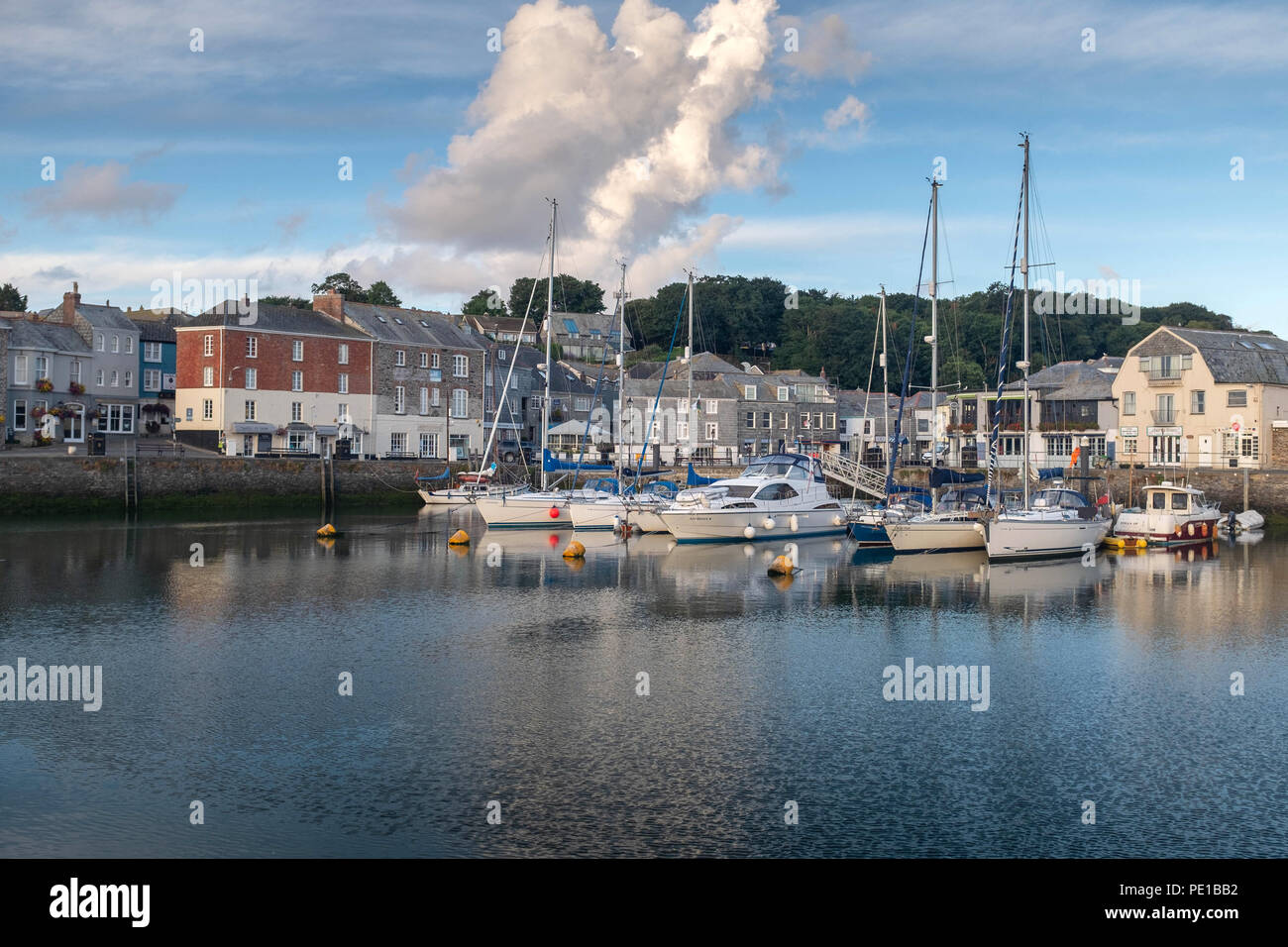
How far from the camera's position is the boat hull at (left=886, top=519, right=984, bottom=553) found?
45531mm

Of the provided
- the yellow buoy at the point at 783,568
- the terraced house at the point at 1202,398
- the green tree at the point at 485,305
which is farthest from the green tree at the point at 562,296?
the yellow buoy at the point at 783,568

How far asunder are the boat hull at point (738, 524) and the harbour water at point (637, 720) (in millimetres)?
12177

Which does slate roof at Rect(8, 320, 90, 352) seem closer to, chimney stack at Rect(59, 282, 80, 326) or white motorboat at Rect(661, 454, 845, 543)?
chimney stack at Rect(59, 282, 80, 326)

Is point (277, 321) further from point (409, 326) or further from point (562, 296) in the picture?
point (562, 296)

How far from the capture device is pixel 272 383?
81.6m

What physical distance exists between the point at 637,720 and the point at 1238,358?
66606 mm

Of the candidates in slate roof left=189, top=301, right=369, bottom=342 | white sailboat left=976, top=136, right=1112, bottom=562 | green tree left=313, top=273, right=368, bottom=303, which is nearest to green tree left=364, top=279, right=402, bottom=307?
green tree left=313, top=273, right=368, bottom=303

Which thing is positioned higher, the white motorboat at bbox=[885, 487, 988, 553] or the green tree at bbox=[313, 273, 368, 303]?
the green tree at bbox=[313, 273, 368, 303]

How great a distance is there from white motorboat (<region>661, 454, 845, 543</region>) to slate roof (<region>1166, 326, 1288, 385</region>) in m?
32.4

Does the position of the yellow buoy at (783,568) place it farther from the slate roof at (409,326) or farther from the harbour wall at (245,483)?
the slate roof at (409,326)

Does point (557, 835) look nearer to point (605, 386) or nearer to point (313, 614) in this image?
point (313, 614)
